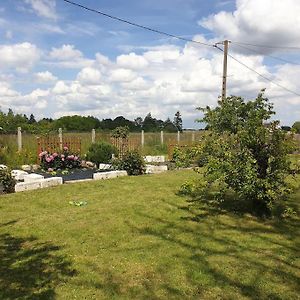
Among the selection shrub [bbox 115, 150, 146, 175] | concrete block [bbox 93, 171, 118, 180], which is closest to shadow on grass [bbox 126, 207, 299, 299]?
concrete block [bbox 93, 171, 118, 180]

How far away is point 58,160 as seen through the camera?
16.8 meters

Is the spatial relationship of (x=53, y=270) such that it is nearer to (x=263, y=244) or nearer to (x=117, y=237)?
(x=117, y=237)

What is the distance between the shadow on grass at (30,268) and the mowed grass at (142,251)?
12 mm

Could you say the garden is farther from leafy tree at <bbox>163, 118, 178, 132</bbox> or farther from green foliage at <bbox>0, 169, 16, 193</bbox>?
leafy tree at <bbox>163, 118, 178, 132</bbox>

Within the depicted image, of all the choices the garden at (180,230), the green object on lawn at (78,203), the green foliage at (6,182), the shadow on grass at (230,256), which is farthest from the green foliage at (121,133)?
the shadow on grass at (230,256)

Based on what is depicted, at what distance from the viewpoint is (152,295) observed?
429 centimetres

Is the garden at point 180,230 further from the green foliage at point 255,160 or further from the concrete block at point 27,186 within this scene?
the concrete block at point 27,186

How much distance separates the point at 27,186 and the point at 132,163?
494cm

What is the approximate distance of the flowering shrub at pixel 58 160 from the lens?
16.5 meters

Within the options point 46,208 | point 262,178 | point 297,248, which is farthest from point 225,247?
point 46,208

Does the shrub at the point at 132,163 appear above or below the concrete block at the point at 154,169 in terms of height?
above

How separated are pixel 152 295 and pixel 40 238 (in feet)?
9.35

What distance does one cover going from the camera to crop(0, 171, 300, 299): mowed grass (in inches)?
176

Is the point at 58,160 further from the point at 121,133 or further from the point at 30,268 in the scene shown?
the point at 30,268
